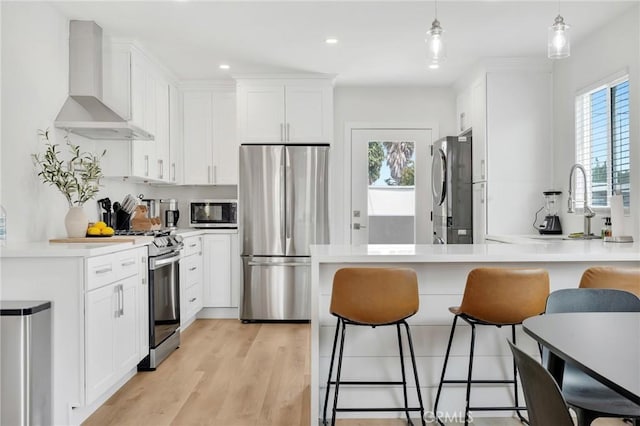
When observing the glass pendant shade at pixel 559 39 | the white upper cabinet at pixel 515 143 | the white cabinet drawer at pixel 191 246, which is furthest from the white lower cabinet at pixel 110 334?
the white upper cabinet at pixel 515 143

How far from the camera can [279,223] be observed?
5094 mm

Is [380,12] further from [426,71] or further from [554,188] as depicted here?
[554,188]

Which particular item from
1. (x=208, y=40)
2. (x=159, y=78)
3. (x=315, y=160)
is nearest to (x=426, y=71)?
(x=315, y=160)

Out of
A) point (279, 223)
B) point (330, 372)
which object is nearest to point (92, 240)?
point (330, 372)

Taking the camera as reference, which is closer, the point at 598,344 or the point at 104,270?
the point at 598,344

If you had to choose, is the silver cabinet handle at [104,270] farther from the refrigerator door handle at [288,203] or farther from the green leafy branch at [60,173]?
the refrigerator door handle at [288,203]

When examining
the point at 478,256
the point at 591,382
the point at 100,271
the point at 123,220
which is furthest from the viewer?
the point at 123,220

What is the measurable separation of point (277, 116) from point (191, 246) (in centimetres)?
161

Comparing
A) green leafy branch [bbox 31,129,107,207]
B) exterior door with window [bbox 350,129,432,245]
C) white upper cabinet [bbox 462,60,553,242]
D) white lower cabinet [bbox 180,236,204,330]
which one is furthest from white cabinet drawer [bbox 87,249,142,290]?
white upper cabinet [bbox 462,60,553,242]

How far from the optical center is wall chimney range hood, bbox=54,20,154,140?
3.73 meters

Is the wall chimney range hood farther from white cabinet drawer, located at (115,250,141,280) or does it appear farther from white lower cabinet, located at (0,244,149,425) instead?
white lower cabinet, located at (0,244,149,425)

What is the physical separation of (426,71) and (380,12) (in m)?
1.71

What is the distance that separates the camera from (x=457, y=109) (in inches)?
226

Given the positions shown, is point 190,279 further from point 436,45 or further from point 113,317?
point 436,45
